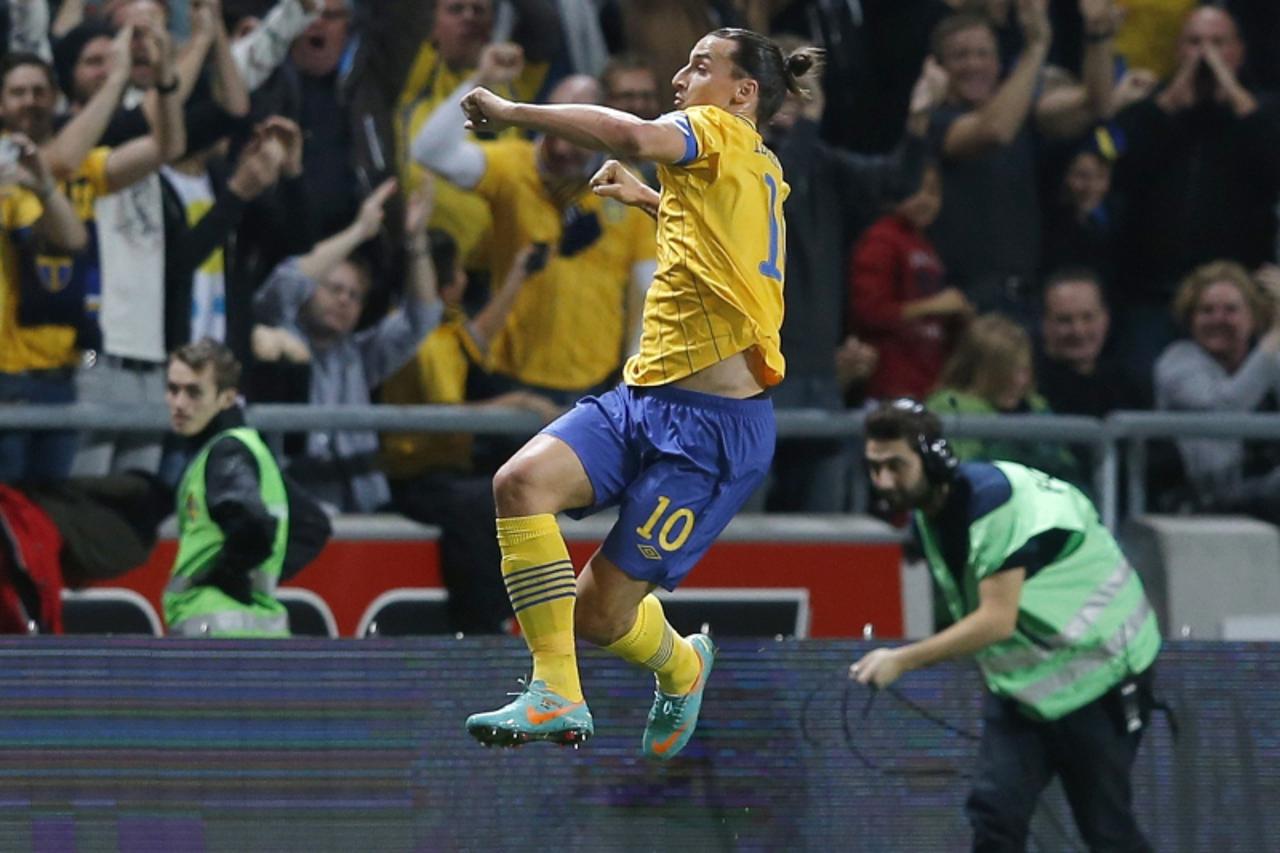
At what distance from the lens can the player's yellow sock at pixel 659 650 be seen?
612 cm

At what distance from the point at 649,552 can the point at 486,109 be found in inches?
50.2

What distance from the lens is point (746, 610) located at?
9.45 meters

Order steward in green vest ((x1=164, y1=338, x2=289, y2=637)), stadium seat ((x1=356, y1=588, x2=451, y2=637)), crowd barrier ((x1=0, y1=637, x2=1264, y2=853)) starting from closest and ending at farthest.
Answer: crowd barrier ((x1=0, y1=637, x2=1264, y2=853))
steward in green vest ((x1=164, y1=338, x2=289, y2=637))
stadium seat ((x1=356, y1=588, x2=451, y2=637))

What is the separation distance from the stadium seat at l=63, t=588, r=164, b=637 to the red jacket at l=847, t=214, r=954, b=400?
10.2 feet

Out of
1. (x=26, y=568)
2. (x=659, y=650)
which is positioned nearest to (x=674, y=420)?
(x=659, y=650)

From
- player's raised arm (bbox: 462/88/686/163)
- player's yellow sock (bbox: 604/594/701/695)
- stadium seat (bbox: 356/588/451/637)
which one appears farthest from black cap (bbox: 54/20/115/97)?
player's raised arm (bbox: 462/88/686/163)

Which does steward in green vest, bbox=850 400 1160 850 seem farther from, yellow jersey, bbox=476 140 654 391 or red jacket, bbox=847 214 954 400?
red jacket, bbox=847 214 954 400

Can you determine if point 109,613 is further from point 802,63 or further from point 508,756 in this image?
point 802,63

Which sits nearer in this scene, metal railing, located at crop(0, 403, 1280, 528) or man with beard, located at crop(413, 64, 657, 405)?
metal railing, located at crop(0, 403, 1280, 528)

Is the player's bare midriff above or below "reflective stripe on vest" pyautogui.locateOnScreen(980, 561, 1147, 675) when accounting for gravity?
above

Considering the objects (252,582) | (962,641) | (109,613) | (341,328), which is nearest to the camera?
(962,641)

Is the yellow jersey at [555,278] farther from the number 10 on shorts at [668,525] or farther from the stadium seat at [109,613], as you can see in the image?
the number 10 on shorts at [668,525]

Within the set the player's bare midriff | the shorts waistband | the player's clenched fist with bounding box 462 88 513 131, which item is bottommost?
the shorts waistband

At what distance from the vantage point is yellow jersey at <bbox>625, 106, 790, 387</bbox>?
18.9 ft
